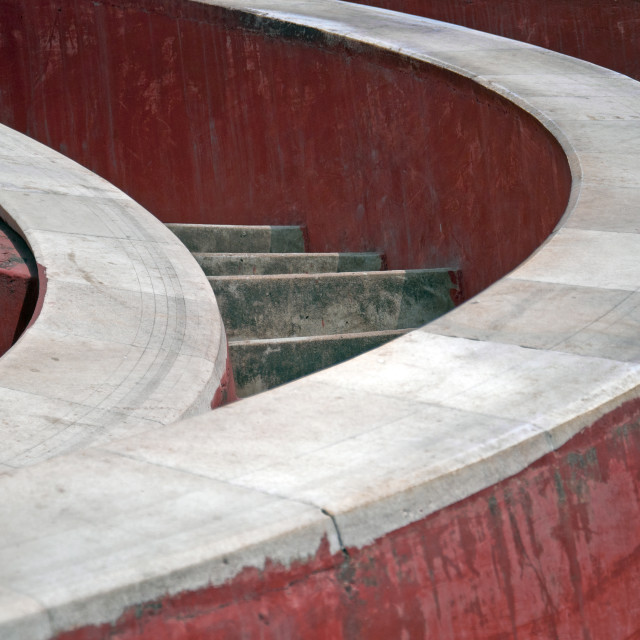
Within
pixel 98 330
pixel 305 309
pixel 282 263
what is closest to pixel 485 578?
pixel 98 330

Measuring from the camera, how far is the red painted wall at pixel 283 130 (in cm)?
452

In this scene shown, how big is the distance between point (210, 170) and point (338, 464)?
495cm

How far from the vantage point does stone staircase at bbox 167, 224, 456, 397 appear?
3.98 m

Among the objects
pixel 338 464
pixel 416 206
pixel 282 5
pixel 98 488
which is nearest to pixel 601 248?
pixel 338 464

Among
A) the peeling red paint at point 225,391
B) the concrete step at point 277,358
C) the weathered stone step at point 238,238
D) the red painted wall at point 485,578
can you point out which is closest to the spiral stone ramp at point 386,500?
the red painted wall at point 485,578

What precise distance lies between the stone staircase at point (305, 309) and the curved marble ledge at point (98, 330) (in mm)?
454

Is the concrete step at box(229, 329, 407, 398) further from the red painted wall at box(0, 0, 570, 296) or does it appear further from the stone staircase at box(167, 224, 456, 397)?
the red painted wall at box(0, 0, 570, 296)

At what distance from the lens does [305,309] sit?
178 inches

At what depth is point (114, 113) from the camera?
6.44 m

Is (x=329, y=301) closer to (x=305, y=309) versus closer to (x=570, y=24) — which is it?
(x=305, y=309)

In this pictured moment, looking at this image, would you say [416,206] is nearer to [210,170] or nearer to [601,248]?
[210,170]

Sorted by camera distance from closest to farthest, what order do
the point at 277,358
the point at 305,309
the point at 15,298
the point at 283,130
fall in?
1. the point at 15,298
2. the point at 277,358
3. the point at 305,309
4. the point at 283,130

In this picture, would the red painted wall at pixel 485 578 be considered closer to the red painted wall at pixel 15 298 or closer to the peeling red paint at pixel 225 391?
the peeling red paint at pixel 225 391

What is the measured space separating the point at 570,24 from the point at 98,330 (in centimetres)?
466
